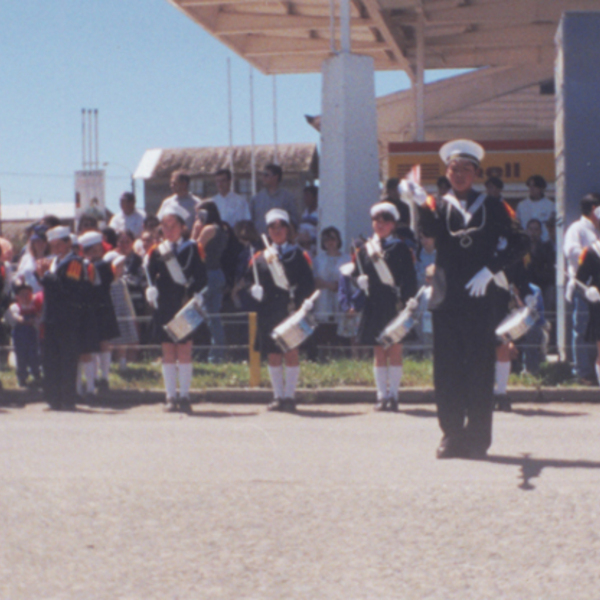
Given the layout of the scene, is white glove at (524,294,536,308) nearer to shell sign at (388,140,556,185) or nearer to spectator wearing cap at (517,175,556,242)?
spectator wearing cap at (517,175,556,242)

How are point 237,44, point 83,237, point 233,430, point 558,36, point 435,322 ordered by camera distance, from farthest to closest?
point 237,44 → point 558,36 → point 83,237 → point 233,430 → point 435,322

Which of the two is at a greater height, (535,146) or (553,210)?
(535,146)

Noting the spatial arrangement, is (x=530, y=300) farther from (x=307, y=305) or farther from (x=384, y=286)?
(x=307, y=305)

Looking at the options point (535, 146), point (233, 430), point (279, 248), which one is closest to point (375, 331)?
point (279, 248)

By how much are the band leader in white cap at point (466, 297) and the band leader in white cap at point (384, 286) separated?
3231 mm

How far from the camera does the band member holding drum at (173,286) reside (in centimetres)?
1117

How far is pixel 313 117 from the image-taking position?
77.8ft

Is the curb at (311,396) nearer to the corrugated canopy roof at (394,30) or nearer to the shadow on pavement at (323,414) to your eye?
the shadow on pavement at (323,414)

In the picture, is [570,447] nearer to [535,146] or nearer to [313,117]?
[535,146]

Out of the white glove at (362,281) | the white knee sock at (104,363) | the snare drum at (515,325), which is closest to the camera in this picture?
the snare drum at (515,325)

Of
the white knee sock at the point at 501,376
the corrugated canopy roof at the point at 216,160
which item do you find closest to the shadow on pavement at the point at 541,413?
the white knee sock at the point at 501,376

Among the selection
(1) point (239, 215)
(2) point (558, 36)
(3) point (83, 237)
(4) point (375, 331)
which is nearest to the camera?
(4) point (375, 331)

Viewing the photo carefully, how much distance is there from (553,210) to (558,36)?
116 inches

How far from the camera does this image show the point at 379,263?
1101 cm
